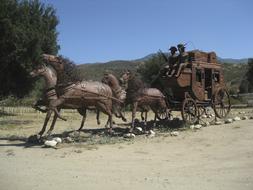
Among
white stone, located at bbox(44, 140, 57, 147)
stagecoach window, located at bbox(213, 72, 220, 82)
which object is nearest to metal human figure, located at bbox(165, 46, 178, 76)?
stagecoach window, located at bbox(213, 72, 220, 82)

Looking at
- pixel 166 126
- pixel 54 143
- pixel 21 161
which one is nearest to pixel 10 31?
pixel 166 126

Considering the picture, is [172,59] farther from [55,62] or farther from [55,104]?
[55,104]

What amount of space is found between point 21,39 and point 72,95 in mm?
11808

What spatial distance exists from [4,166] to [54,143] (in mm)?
2920

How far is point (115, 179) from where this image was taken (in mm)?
9430

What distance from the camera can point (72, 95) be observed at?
15.4m

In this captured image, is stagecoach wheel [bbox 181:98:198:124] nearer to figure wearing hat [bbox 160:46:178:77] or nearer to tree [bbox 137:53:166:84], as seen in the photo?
figure wearing hat [bbox 160:46:178:77]

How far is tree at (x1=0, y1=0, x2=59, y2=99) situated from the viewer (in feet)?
85.3

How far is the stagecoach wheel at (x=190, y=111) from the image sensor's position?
18781 millimetres

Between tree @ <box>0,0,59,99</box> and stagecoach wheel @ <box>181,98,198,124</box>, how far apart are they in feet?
36.0

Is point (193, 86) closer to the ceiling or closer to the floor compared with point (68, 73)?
closer to the floor

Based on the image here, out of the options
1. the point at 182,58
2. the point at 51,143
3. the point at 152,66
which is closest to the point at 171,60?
the point at 182,58

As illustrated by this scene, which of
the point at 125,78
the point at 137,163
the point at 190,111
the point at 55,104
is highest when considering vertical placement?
the point at 125,78

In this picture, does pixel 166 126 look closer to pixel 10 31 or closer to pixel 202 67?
pixel 202 67
